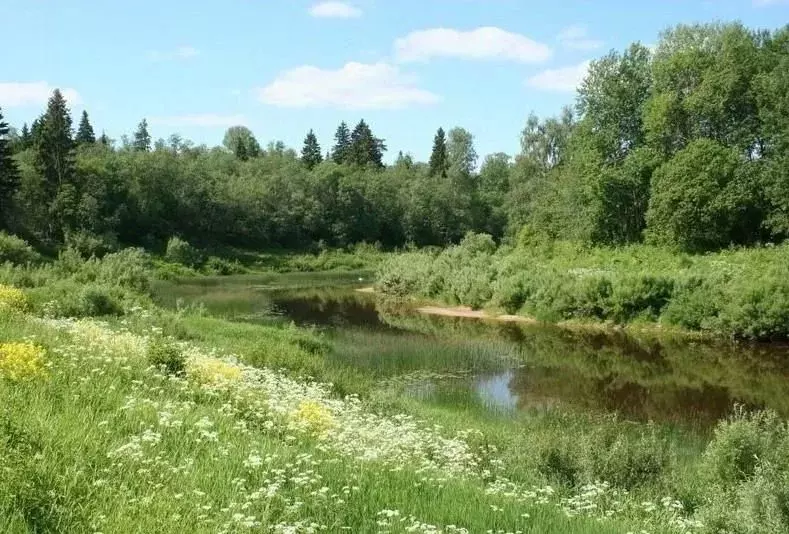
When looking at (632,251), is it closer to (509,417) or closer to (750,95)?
(750,95)

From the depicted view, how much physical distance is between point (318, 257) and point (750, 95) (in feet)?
194

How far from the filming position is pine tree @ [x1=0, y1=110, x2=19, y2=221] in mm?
69125

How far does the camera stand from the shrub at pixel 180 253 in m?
86.6

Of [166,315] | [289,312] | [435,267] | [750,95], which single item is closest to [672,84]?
[750,95]

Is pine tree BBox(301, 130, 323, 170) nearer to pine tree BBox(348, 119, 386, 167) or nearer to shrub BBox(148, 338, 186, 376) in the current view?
pine tree BBox(348, 119, 386, 167)

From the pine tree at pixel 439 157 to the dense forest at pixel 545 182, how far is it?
2716mm

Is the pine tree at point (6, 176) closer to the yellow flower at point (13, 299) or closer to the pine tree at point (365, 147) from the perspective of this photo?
the yellow flower at point (13, 299)

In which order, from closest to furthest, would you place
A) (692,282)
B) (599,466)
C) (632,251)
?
(599,466)
(692,282)
(632,251)

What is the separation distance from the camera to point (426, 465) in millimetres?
9539

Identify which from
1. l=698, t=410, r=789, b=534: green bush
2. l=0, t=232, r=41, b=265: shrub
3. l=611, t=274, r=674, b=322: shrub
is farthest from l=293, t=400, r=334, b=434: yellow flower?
l=0, t=232, r=41, b=265: shrub

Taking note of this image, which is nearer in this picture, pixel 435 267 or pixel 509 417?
pixel 509 417

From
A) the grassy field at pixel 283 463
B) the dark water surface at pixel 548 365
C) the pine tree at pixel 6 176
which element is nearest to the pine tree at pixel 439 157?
the pine tree at pixel 6 176

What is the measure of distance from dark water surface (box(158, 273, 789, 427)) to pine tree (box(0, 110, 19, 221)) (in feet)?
103

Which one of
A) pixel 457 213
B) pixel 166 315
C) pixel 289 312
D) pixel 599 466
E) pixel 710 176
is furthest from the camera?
pixel 457 213
